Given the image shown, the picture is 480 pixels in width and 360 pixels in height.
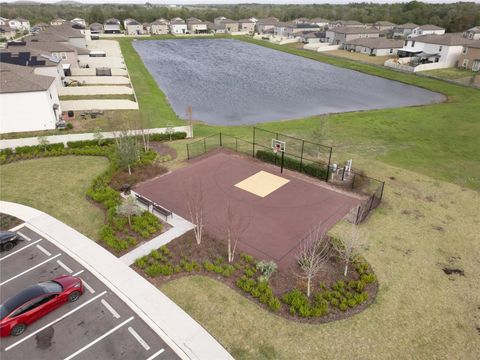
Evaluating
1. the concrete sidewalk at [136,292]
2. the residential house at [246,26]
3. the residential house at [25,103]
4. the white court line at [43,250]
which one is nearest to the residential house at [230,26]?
the residential house at [246,26]

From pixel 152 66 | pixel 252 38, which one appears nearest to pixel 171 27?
pixel 252 38

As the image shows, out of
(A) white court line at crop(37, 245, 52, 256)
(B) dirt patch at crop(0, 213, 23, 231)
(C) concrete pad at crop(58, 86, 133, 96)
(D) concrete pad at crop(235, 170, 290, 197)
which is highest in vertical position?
(C) concrete pad at crop(58, 86, 133, 96)

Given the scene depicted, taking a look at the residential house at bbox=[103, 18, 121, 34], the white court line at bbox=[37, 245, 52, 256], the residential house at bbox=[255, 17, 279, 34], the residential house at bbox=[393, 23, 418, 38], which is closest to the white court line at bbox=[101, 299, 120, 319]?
the white court line at bbox=[37, 245, 52, 256]

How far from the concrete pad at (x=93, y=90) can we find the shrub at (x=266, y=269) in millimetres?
44522

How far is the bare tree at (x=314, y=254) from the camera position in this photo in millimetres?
16328

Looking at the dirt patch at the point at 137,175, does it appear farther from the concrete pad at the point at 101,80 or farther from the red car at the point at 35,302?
the concrete pad at the point at 101,80

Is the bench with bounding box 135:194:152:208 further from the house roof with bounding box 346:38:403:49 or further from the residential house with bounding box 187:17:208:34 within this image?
the residential house with bounding box 187:17:208:34

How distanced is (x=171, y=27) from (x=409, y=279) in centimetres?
15088

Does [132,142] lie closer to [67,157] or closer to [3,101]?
[67,157]

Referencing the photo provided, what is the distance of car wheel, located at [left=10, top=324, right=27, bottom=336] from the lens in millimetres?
13995

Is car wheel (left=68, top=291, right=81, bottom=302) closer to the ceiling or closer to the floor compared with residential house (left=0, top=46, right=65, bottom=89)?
closer to the floor

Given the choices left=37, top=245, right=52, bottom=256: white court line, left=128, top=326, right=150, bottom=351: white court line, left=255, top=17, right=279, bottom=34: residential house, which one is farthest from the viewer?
left=255, top=17, right=279, bottom=34: residential house

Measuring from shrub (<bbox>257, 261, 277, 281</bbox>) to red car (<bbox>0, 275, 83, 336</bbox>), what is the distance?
893 centimetres

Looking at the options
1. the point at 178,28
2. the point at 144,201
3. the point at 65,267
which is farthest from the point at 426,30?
the point at 65,267
